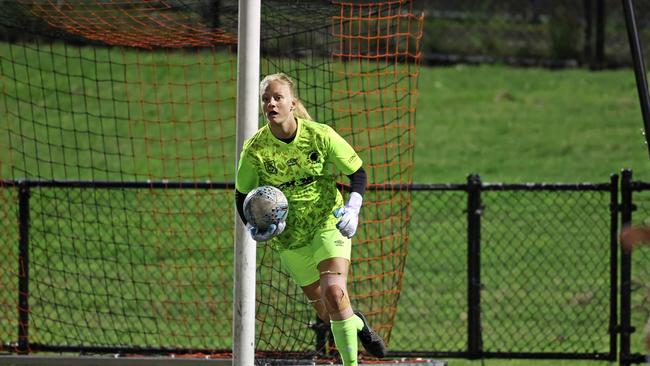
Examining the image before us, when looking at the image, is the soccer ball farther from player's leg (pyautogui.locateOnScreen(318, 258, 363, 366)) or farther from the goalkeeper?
player's leg (pyautogui.locateOnScreen(318, 258, 363, 366))

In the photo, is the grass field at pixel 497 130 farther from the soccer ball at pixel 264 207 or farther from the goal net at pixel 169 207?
the soccer ball at pixel 264 207

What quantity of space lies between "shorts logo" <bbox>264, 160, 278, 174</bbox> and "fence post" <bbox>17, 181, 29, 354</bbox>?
3.00m

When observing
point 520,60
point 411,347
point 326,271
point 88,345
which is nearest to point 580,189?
point 411,347

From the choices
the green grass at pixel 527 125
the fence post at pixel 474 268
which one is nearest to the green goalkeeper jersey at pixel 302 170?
the fence post at pixel 474 268

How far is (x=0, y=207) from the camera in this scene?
1172cm

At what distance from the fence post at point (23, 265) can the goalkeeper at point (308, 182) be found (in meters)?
2.88

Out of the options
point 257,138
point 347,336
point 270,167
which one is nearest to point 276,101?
point 257,138

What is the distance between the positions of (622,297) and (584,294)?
2.03 m

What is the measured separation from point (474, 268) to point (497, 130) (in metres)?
7.59

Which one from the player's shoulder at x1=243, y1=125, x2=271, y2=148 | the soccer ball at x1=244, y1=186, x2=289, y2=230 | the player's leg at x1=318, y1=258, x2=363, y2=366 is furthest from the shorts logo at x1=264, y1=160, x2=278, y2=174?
the player's leg at x1=318, y1=258, x2=363, y2=366

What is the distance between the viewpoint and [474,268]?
358 inches

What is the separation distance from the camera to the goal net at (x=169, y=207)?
827 cm

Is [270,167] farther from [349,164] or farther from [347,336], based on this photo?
[347,336]

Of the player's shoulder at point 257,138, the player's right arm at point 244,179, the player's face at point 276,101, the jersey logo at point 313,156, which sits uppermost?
the player's face at point 276,101
